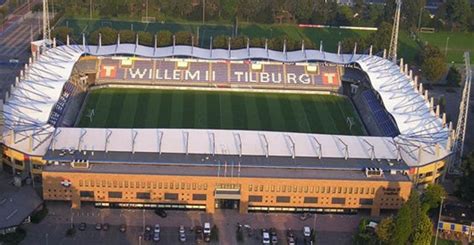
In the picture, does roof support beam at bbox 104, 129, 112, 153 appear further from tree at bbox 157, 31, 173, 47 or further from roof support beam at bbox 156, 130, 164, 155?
tree at bbox 157, 31, 173, 47

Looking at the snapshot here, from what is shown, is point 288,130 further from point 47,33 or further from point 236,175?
point 47,33

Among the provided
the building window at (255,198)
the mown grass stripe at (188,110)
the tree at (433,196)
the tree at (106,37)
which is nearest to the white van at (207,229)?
the building window at (255,198)

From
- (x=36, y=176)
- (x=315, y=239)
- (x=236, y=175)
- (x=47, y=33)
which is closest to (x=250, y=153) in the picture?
(x=236, y=175)

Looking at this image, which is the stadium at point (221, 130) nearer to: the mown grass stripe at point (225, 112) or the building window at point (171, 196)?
the building window at point (171, 196)

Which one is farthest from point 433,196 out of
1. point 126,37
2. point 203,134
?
point 126,37

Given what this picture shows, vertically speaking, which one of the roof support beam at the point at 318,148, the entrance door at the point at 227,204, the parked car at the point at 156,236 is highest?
the roof support beam at the point at 318,148

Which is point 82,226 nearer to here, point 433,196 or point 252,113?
point 433,196

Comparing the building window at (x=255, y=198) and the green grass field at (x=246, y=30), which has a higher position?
the green grass field at (x=246, y=30)

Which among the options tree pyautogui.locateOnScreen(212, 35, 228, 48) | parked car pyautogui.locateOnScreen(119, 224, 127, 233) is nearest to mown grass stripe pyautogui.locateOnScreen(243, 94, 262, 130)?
tree pyautogui.locateOnScreen(212, 35, 228, 48)
